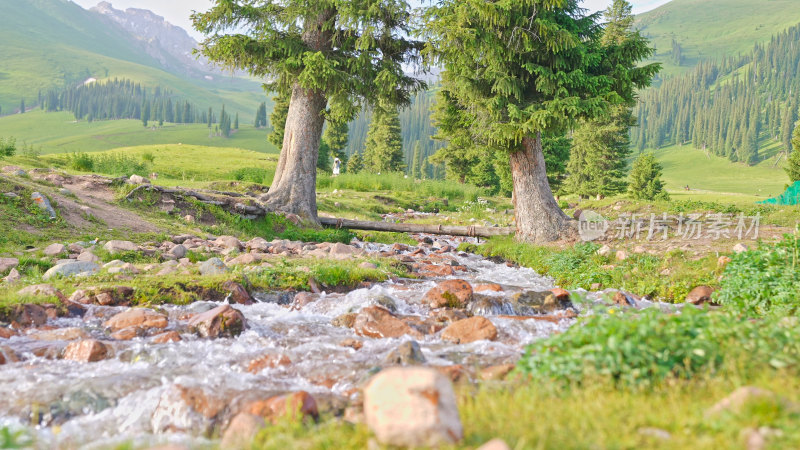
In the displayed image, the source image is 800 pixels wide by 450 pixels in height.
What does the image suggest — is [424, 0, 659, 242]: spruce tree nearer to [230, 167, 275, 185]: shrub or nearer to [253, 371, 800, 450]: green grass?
[253, 371, 800, 450]: green grass

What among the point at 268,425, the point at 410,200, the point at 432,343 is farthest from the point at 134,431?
the point at 410,200

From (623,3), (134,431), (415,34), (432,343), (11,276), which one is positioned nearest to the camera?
(134,431)

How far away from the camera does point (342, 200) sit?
1005 inches

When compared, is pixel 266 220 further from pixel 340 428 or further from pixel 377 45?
pixel 340 428

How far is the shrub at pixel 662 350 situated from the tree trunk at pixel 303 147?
14.0 meters

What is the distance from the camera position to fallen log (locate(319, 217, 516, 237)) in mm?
16516

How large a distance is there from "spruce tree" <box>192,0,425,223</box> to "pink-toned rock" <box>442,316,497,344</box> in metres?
11.4

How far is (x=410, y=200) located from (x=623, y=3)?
27.2 meters

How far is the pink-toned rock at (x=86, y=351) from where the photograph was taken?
510 cm

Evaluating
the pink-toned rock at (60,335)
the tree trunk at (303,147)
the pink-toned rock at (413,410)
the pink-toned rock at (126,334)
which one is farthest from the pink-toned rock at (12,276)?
the tree trunk at (303,147)

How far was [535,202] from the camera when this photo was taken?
47.3 ft

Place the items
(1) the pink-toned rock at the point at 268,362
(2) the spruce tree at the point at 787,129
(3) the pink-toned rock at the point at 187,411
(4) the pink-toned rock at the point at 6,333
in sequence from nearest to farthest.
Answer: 1. (3) the pink-toned rock at the point at 187,411
2. (1) the pink-toned rock at the point at 268,362
3. (4) the pink-toned rock at the point at 6,333
4. (2) the spruce tree at the point at 787,129

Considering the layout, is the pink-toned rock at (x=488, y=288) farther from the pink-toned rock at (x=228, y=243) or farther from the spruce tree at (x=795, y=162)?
the spruce tree at (x=795, y=162)

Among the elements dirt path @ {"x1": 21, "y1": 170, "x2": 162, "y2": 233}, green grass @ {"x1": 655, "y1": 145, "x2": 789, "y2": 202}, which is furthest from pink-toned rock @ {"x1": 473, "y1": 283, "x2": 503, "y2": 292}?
green grass @ {"x1": 655, "y1": 145, "x2": 789, "y2": 202}
